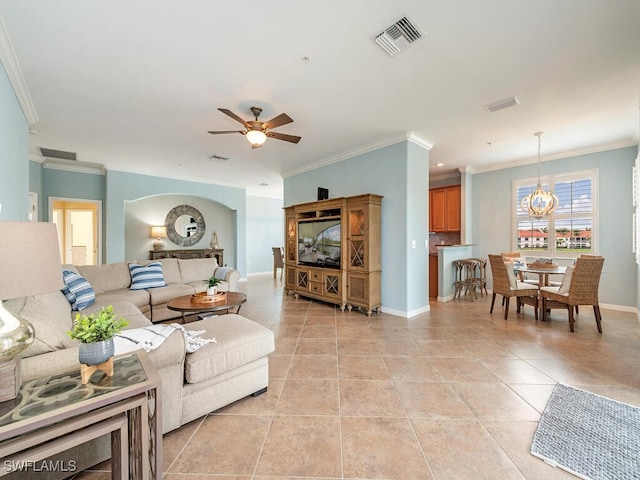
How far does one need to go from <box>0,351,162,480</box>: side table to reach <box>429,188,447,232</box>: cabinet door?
658 cm

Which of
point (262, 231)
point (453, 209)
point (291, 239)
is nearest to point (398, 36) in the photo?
point (291, 239)

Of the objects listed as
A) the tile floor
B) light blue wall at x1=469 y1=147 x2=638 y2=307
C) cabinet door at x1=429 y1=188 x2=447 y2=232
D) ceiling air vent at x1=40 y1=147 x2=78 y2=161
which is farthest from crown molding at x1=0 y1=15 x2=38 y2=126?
light blue wall at x1=469 y1=147 x2=638 y2=307

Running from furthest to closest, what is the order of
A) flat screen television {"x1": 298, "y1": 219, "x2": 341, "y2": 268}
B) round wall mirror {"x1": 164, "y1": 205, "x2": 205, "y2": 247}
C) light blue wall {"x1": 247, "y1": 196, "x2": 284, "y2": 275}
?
light blue wall {"x1": 247, "y1": 196, "x2": 284, "y2": 275}, round wall mirror {"x1": 164, "y1": 205, "x2": 205, "y2": 247}, flat screen television {"x1": 298, "y1": 219, "x2": 341, "y2": 268}

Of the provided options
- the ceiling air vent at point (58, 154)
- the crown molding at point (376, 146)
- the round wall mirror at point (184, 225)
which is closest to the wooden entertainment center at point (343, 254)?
the crown molding at point (376, 146)

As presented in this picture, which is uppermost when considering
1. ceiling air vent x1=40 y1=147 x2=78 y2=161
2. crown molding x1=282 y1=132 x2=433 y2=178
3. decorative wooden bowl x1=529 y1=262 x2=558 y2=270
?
ceiling air vent x1=40 y1=147 x2=78 y2=161

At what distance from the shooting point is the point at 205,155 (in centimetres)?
520

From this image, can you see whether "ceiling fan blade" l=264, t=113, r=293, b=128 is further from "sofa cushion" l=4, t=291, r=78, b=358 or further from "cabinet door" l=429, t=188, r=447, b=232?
"cabinet door" l=429, t=188, r=447, b=232

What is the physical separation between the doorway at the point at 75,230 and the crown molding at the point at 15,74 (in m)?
3.85

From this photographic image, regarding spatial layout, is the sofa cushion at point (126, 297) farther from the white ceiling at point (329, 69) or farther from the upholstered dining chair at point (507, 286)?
the upholstered dining chair at point (507, 286)

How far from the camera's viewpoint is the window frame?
4.82 metres

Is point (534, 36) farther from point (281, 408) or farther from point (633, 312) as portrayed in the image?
point (633, 312)

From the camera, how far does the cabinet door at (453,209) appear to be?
20.9 feet

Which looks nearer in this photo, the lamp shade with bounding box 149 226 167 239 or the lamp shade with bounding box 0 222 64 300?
the lamp shade with bounding box 0 222 64 300

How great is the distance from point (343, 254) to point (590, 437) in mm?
3295
